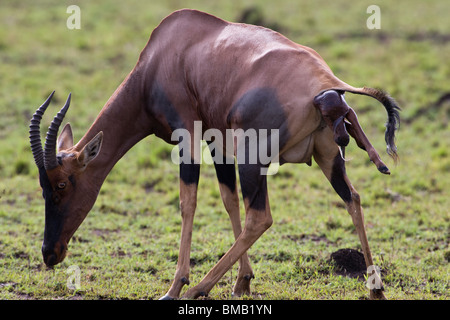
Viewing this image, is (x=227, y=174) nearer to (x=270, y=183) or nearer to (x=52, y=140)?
(x=52, y=140)

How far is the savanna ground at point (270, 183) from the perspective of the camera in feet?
25.4

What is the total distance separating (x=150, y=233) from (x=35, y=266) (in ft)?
5.77

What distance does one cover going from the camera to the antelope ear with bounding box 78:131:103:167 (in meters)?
7.02

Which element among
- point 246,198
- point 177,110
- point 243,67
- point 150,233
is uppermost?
point 243,67

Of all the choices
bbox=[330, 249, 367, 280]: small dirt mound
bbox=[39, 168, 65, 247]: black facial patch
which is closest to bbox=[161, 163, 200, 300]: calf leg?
bbox=[39, 168, 65, 247]: black facial patch

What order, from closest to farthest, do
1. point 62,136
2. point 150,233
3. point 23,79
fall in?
point 62,136
point 150,233
point 23,79

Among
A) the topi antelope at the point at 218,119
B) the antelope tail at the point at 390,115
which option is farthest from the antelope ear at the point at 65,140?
the antelope tail at the point at 390,115

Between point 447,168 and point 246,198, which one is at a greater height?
point 246,198

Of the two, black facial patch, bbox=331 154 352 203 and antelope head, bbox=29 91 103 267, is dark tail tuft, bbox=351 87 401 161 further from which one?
antelope head, bbox=29 91 103 267

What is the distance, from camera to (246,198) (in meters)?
6.56

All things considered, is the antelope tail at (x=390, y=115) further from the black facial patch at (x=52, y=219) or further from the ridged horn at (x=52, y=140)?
the black facial patch at (x=52, y=219)
